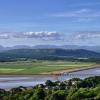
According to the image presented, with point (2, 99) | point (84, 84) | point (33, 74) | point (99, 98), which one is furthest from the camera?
point (33, 74)

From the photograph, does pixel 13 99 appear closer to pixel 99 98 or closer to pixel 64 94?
pixel 64 94

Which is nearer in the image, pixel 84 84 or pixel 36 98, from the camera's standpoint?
pixel 36 98

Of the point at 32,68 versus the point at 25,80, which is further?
the point at 32,68

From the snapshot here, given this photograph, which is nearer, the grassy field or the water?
the water

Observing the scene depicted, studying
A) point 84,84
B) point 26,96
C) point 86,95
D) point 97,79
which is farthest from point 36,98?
point 97,79

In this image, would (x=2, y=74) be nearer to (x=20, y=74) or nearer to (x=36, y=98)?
(x=20, y=74)

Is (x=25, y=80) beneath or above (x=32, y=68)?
beneath

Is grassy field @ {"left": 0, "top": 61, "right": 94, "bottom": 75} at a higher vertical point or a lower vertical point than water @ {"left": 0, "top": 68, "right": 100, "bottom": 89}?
higher

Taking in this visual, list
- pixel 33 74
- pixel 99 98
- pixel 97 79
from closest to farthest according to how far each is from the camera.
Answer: pixel 99 98
pixel 97 79
pixel 33 74

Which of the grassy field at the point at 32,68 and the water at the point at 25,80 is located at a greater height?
the grassy field at the point at 32,68

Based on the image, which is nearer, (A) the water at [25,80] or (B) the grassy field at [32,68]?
(A) the water at [25,80]
